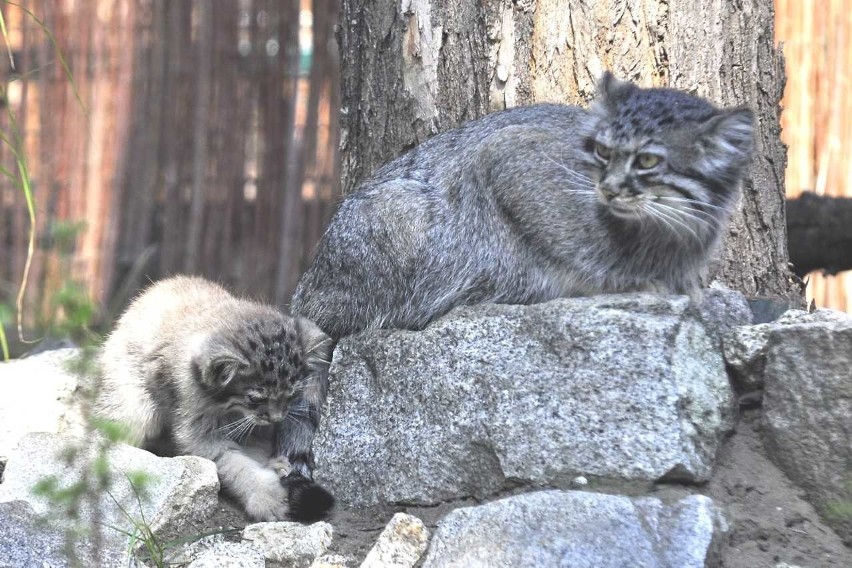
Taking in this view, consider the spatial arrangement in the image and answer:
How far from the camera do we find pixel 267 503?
A: 4535 mm

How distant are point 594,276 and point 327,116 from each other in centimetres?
558

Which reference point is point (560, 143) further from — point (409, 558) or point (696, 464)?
point (409, 558)

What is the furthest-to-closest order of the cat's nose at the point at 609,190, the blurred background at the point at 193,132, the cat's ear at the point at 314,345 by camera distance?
the blurred background at the point at 193,132 < the cat's ear at the point at 314,345 < the cat's nose at the point at 609,190

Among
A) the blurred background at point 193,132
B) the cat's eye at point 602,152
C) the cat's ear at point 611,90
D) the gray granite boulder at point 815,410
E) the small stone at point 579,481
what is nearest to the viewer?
the gray granite boulder at point 815,410

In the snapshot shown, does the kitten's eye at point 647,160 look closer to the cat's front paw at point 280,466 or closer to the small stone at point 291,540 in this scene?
the small stone at point 291,540

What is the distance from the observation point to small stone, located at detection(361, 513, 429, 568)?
3943 mm

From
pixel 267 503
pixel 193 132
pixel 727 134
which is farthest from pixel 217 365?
pixel 193 132

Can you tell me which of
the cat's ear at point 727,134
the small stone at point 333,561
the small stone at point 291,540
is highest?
the cat's ear at point 727,134

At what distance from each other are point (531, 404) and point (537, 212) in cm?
102

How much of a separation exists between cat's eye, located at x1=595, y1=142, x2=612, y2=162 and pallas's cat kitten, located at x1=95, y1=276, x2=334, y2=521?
60.3 inches

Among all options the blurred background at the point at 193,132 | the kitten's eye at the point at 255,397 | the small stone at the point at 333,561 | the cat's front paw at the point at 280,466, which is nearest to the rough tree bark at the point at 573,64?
the kitten's eye at the point at 255,397

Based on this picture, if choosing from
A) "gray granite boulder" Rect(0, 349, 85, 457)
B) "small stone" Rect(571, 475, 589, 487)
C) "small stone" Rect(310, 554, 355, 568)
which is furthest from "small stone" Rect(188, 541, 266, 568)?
"gray granite boulder" Rect(0, 349, 85, 457)

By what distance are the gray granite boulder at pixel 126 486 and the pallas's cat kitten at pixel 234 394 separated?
9.2 inches

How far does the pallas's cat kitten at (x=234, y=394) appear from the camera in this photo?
476cm
